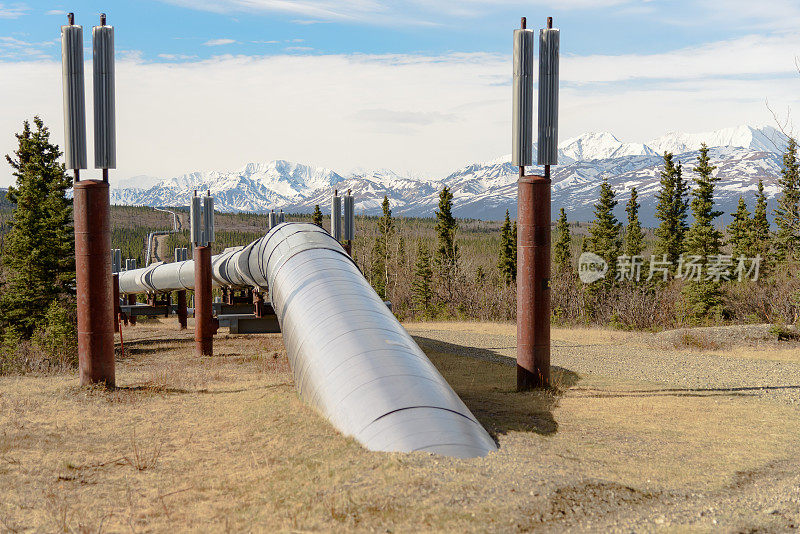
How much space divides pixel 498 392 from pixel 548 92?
6.62 metres

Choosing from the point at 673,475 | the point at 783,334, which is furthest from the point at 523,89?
the point at 783,334

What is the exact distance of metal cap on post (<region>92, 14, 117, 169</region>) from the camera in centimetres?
1394

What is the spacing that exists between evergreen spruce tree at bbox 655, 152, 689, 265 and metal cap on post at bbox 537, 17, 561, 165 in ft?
163

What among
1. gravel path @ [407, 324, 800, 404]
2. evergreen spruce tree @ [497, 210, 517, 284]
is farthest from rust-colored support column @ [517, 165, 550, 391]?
evergreen spruce tree @ [497, 210, 517, 284]

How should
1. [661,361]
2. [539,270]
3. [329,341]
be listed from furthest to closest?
[661,361]
[539,270]
[329,341]

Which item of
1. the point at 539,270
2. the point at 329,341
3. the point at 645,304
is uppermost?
the point at 539,270

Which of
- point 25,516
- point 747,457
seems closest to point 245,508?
point 25,516

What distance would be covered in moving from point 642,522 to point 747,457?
3815 millimetres

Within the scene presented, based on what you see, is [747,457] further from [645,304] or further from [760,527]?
[645,304]

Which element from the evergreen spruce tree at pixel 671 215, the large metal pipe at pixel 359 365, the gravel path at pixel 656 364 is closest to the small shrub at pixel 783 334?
the gravel path at pixel 656 364

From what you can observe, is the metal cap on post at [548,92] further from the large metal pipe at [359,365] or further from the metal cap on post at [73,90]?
the metal cap on post at [73,90]

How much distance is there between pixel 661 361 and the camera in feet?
71.8

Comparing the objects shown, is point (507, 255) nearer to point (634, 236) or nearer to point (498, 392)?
point (634, 236)

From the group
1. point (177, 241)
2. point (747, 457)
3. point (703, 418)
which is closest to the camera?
point (747, 457)
